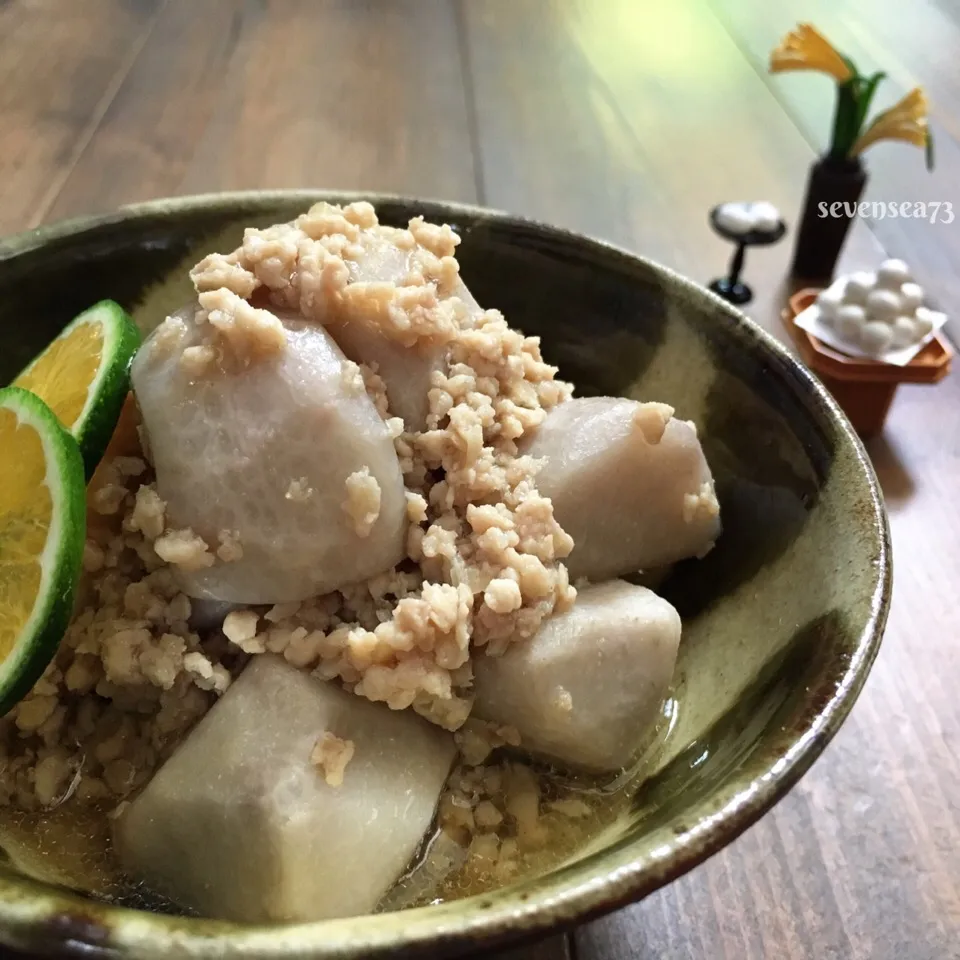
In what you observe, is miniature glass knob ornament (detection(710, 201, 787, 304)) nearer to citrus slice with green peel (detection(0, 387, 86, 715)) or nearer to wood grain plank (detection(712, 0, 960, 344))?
wood grain plank (detection(712, 0, 960, 344))

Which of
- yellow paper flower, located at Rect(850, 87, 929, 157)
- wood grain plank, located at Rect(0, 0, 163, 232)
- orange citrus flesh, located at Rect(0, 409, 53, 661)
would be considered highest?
yellow paper flower, located at Rect(850, 87, 929, 157)

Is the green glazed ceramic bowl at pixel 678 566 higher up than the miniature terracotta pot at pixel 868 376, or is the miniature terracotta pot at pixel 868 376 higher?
the green glazed ceramic bowl at pixel 678 566

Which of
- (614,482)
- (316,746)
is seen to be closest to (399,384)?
(614,482)

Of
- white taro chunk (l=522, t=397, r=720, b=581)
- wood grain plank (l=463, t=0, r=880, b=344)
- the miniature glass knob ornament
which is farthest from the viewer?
wood grain plank (l=463, t=0, r=880, b=344)

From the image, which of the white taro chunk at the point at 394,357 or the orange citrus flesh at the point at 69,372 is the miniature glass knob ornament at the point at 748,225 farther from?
the orange citrus flesh at the point at 69,372

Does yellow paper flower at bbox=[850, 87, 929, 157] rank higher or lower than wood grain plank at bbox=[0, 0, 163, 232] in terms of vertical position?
higher

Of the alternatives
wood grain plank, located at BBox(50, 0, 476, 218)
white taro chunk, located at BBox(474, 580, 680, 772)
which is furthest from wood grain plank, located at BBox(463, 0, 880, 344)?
white taro chunk, located at BBox(474, 580, 680, 772)

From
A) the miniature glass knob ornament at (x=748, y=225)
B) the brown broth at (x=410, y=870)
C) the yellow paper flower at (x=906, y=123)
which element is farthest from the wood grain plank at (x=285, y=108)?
the brown broth at (x=410, y=870)
